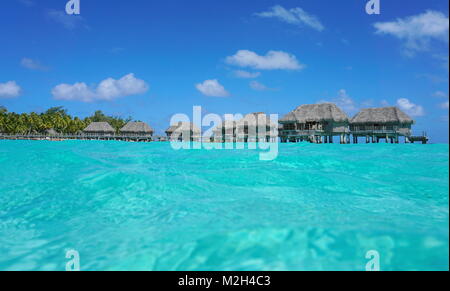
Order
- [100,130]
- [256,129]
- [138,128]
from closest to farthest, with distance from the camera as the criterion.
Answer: [256,129], [138,128], [100,130]

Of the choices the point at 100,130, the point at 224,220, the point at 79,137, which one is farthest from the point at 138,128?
the point at 224,220

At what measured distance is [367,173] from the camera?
1133 cm

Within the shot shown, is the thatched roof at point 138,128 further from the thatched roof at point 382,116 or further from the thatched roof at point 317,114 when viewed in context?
the thatched roof at point 382,116

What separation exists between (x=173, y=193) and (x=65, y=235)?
2.92 m

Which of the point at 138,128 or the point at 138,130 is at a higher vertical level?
the point at 138,128

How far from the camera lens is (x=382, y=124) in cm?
3403

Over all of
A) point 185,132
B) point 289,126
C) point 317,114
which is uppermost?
point 317,114

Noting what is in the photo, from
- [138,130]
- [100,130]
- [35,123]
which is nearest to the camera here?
[138,130]

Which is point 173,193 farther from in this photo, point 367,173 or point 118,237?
point 367,173

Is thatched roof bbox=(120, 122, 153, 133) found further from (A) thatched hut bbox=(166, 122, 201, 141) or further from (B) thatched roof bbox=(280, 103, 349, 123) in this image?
(B) thatched roof bbox=(280, 103, 349, 123)

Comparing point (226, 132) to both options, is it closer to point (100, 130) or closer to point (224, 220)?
point (100, 130)

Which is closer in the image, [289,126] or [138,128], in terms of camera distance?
[289,126]

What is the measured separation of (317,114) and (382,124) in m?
6.85
